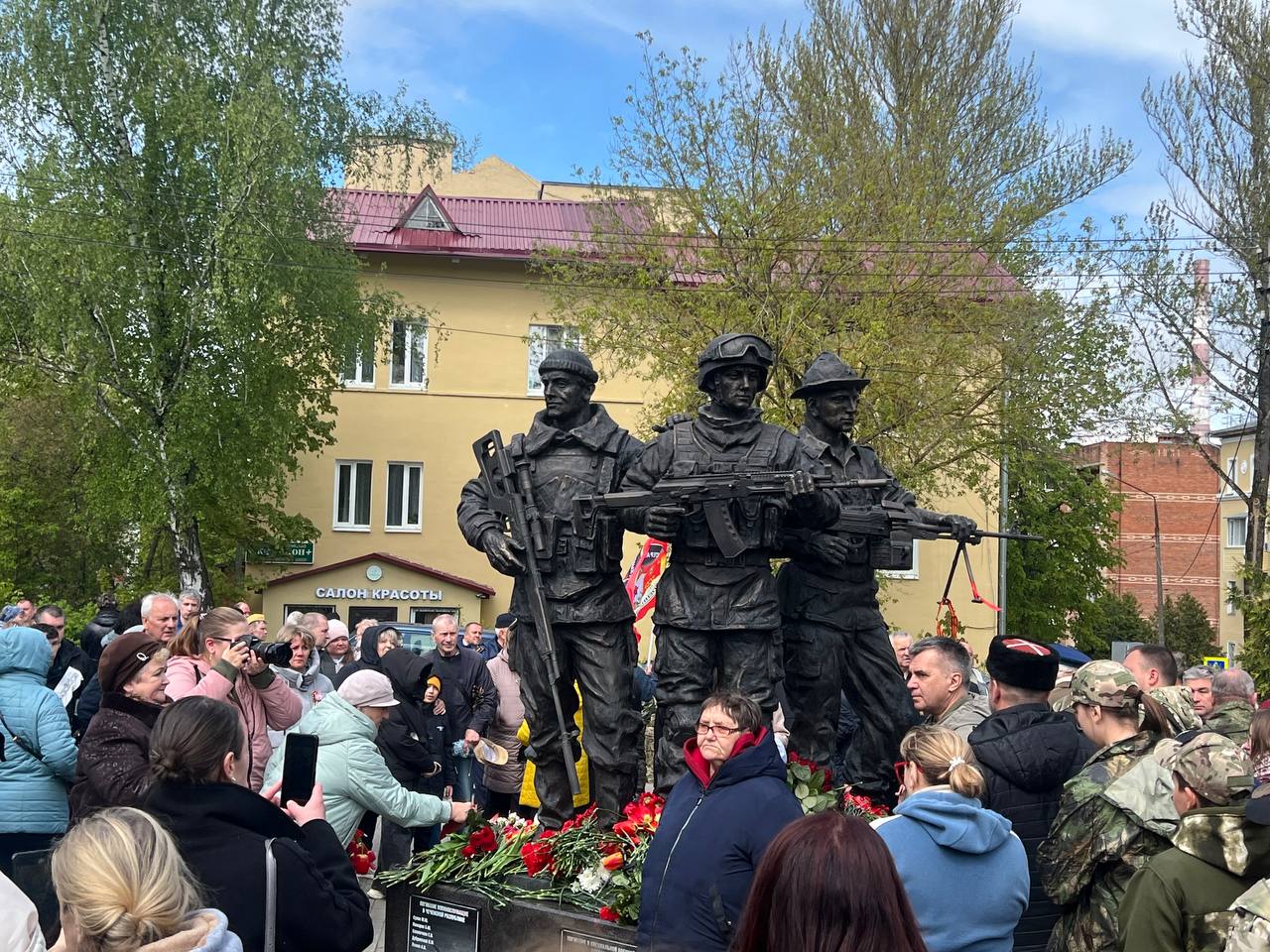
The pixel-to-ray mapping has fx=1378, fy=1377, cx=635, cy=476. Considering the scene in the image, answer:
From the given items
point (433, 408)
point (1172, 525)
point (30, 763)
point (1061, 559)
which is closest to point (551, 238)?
point (433, 408)

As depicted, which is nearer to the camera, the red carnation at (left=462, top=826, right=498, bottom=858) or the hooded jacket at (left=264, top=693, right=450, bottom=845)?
the hooded jacket at (left=264, top=693, right=450, bottom=845)

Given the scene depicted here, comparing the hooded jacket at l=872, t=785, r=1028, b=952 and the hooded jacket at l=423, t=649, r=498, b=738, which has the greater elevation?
the hooded jacket at l=872, t=785, r=1028, b=952

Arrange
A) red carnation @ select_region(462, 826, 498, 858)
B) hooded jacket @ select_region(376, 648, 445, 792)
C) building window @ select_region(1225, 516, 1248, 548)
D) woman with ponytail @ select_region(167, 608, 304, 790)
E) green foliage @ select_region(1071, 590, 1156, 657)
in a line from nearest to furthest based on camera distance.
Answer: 1. red carnation @ select_region(462, 826, 498, 858)
2. woman with ponytail @ select_region(167, 608, 304, 790)
3. hooded jacket @ select_region(376, 648, 445, 792)
4. green foliage @ select_region(1071, 590, 1156, 657)
5. building window @ select_region(1225, 516, 1248, 548)

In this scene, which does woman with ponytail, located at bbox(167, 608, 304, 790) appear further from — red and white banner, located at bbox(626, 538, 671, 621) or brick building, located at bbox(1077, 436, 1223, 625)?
brick building, located at bbox(1077, 436, 1223, 625)

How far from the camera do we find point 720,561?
6.99 meters

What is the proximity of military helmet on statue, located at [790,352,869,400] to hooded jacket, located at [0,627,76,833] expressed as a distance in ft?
13.7

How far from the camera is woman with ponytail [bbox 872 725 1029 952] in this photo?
3928 mm

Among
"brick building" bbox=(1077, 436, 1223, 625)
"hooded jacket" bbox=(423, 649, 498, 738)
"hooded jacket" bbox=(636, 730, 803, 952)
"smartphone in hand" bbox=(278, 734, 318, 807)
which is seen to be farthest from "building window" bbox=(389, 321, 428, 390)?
"brick building" bbox=(1077, 436, 1223, 625)

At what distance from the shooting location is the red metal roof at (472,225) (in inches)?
1291

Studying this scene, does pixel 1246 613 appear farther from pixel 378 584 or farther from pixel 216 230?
pixel 378 584

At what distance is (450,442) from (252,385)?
8544 mm

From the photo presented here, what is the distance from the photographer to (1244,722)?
19.2 feet

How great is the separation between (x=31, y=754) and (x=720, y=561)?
3429mm

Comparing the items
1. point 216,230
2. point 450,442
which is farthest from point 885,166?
point 450,442
